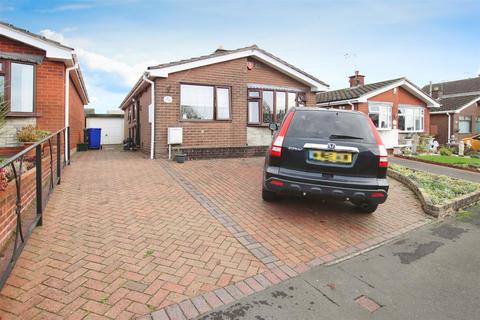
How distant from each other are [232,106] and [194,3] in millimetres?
3904

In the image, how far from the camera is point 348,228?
413 centimetres

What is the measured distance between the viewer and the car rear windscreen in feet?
13.3

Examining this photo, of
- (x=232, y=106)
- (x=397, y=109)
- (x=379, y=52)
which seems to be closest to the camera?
(x=232, y=106)

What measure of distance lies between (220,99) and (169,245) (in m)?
8.36

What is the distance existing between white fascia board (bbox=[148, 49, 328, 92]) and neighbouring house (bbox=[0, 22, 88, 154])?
8.86 feet

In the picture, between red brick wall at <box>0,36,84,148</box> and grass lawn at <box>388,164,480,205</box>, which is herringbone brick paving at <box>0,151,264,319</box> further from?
red brick wall at <box>0,36,84,148</box>

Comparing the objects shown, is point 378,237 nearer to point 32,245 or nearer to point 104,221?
point 104,221

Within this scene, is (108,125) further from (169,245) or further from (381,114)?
(169,245)

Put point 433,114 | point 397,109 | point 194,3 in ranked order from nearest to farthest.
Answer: point 194,3 < point 397,109 < point 433,114

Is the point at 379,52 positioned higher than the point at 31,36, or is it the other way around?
the point at 379,52

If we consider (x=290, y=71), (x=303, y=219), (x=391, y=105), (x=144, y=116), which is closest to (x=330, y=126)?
(x=303, y=219)

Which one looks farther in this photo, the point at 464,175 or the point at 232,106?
the point at 232,106

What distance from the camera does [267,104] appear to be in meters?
12.1

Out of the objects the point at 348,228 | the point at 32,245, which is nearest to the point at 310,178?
the point at 348,228
